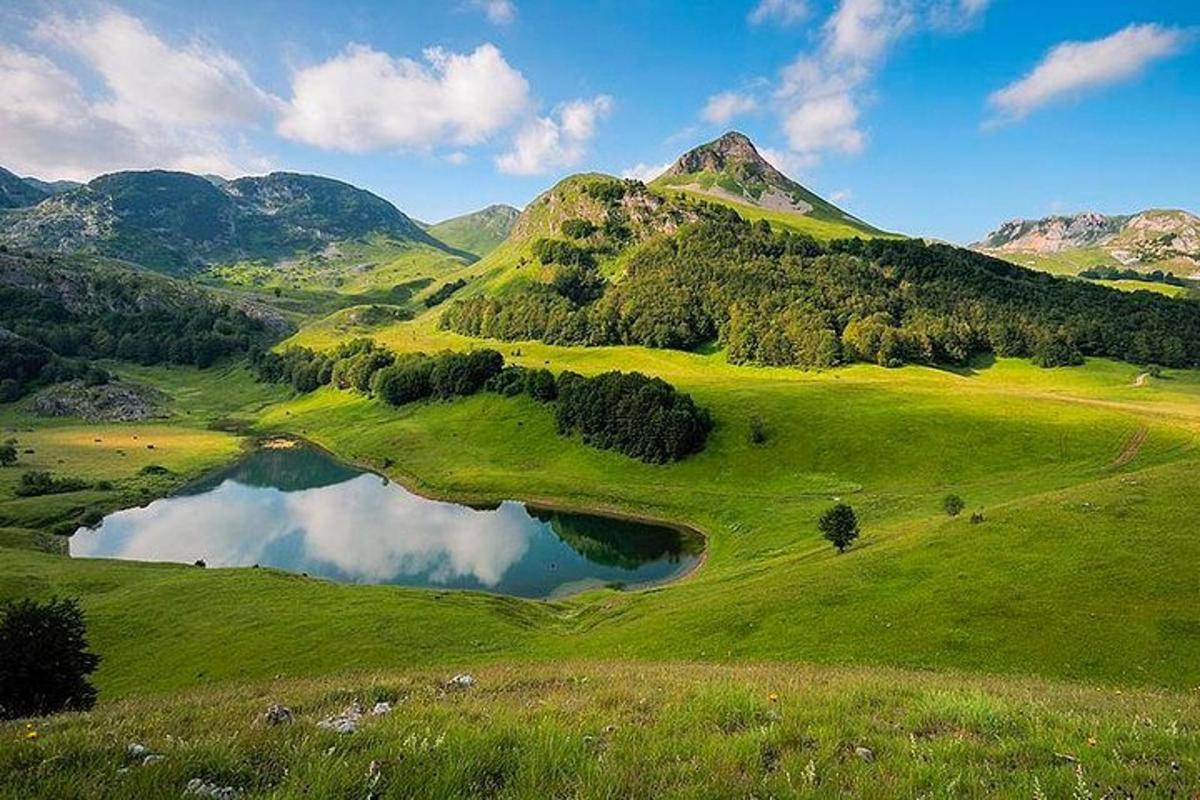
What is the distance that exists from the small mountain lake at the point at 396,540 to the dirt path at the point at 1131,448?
58.0m

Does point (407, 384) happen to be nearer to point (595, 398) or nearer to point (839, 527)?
point (595, 398)

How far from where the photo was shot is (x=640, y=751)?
27.7 ft

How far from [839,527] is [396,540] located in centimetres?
6557

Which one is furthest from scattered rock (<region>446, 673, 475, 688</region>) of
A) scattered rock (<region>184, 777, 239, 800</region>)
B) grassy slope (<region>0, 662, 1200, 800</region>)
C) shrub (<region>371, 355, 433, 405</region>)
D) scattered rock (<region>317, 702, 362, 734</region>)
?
shrub (<region>371, 355, 433, 405</region>)

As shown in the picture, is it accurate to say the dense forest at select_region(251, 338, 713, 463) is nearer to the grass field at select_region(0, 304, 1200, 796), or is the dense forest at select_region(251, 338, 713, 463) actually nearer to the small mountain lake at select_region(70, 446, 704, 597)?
the grass field at select_region(0, 304, 1200, 796)

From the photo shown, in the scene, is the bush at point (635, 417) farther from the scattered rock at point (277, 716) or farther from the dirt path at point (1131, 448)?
the scattered rock at point (277, 716)

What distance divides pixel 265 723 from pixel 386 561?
85.2 m

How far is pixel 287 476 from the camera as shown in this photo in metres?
143

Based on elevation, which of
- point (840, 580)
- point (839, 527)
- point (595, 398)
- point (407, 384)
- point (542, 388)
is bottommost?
point (840, 580)

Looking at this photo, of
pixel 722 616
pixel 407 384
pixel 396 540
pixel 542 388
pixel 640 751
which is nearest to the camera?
pixel 640 751

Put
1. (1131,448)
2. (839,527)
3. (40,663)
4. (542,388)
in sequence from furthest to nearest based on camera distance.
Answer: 1. (542,388)
2. (1131,448)
3. (839,527)
4. (40,663)

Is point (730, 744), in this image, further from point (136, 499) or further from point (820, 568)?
point (136, 499)

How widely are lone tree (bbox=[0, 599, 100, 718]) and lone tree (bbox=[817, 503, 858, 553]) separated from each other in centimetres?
5569

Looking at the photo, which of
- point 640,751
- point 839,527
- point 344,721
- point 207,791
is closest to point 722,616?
point 839,527
